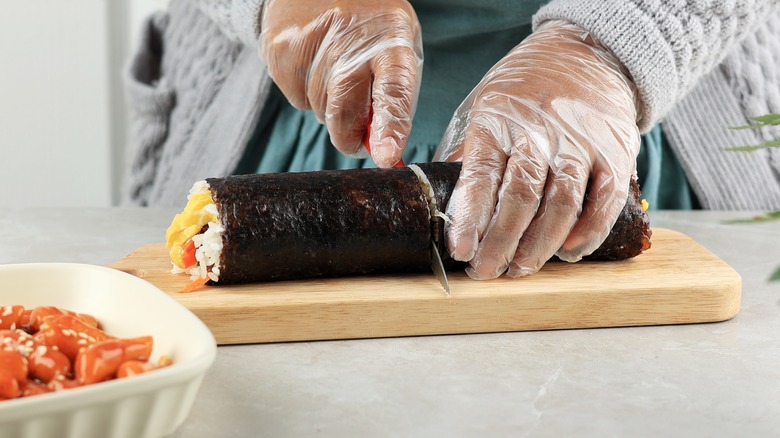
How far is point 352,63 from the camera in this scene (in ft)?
4.74

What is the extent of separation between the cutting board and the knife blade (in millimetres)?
13

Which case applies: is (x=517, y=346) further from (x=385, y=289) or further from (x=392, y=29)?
(x=392, y=29)

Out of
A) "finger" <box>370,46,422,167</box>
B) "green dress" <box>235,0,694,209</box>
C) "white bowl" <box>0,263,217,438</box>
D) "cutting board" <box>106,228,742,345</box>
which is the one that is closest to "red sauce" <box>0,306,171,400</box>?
"white bowl" <box>0,263,217,438</box>

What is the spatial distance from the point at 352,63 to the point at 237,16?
39 centimetres

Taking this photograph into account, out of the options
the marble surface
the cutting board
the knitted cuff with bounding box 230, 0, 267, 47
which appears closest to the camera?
the marble surface

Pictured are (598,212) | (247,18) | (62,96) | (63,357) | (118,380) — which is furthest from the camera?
(62,96)

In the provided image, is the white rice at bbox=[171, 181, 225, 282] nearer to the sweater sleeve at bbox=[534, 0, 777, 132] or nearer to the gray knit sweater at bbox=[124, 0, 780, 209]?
the gray knit sweater at bbox=[124, 0, 780, 209]

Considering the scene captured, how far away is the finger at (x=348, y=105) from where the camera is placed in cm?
144

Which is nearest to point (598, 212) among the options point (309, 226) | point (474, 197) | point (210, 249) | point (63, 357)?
point (474, 197)

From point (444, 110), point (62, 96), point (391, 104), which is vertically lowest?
point (62, 96)

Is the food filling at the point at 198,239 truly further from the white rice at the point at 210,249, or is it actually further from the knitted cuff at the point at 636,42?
the knitted cuff at the point at 636,42

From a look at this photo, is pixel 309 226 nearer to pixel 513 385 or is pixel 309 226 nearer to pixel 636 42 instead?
pixel 513 385

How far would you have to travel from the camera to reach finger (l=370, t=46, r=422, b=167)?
1.37 metres

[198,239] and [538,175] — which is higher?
[538,175]
